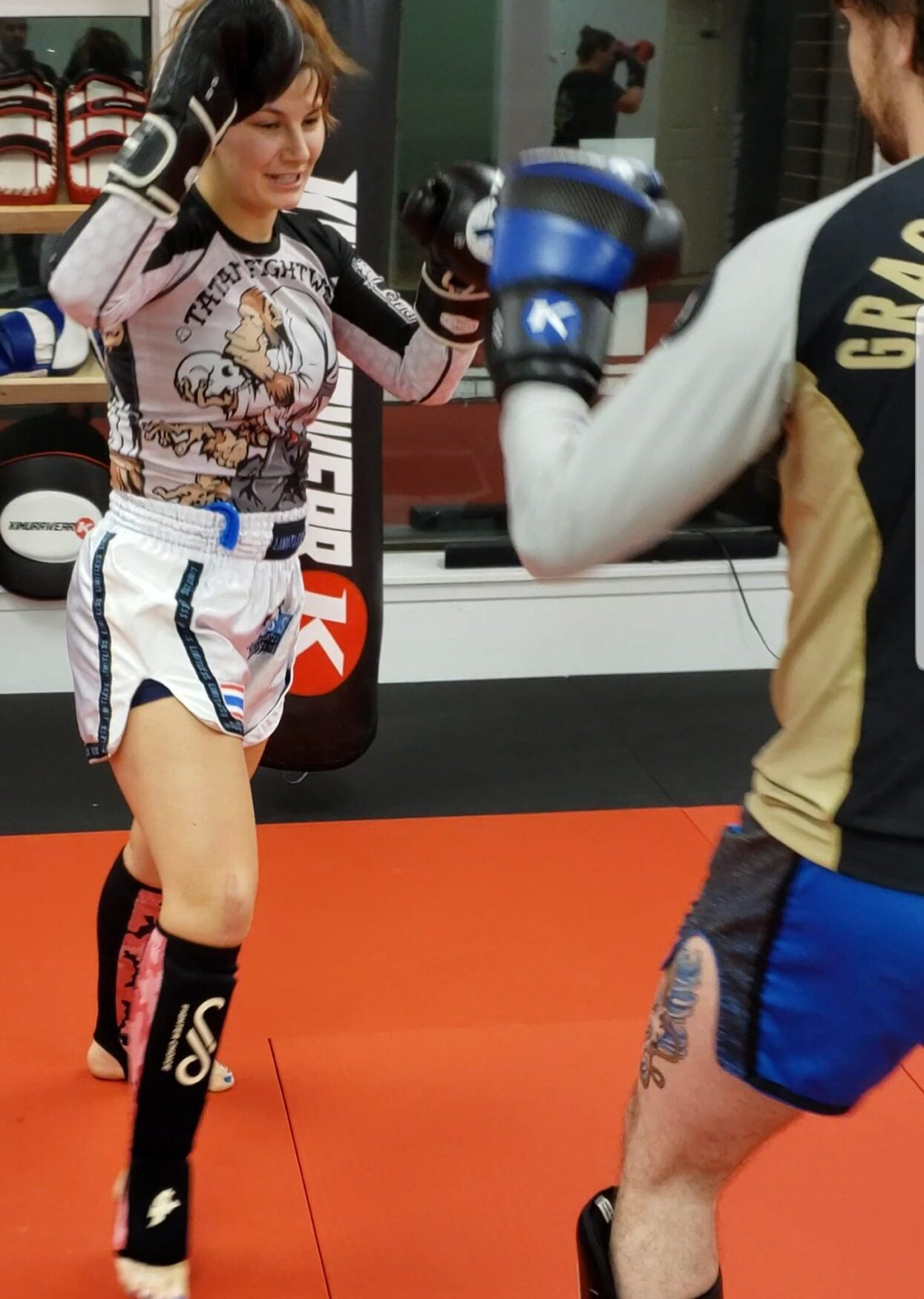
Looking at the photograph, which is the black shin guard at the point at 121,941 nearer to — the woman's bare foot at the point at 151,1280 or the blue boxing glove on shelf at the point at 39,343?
the woman's bare foot at the point at 151,1280

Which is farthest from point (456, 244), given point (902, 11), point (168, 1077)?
point (168, 1077)

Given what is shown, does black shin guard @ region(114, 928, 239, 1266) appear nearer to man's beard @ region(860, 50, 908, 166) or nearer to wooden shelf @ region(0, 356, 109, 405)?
man's beard @ region(860, 50, 908, 166)

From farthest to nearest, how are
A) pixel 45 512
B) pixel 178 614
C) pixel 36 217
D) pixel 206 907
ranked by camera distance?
pixel 45 512
pixel 36 217
pixel 178 614
pixel 206 907

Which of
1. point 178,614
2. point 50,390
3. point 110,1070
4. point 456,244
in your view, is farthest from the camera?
point 50,390

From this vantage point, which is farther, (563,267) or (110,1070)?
(110,1070)

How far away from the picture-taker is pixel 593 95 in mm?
3896

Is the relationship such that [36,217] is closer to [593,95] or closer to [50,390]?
[50,390]

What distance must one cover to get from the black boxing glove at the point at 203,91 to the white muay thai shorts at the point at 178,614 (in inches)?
14.6

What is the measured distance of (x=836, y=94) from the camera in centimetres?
407

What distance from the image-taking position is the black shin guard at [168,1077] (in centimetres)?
165

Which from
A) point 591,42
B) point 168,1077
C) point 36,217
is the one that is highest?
point 591,42

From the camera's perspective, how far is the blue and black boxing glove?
3.63ft

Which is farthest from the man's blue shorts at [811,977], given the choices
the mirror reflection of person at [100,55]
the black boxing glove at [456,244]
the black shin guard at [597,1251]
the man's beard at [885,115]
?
the mirror reflection of person at [100,55]

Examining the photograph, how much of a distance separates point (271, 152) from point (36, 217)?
1.84m
